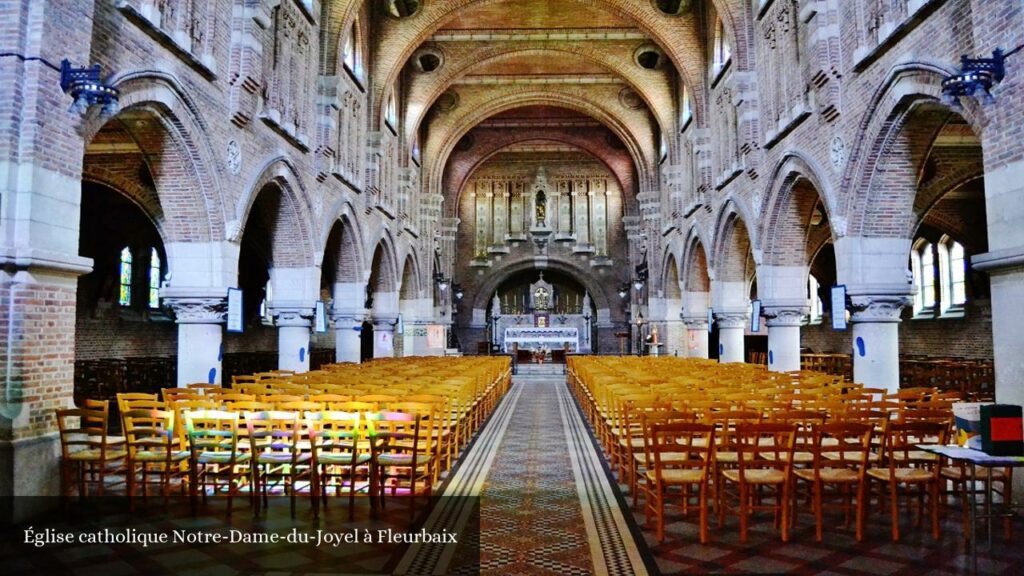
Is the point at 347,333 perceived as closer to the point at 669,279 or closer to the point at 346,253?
the point at 346,253

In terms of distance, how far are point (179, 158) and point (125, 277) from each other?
9.48 meters

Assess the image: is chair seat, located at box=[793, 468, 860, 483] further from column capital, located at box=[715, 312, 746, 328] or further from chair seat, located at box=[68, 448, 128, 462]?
column capital, located at box=[715, 312, 746, 328]

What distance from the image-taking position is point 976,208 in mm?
Answer: 19391

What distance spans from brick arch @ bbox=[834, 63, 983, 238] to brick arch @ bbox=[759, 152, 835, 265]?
9.85ft

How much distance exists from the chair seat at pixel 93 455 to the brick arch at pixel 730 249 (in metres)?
17.2

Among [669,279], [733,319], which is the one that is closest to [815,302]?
[669,279]

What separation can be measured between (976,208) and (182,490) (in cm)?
2120

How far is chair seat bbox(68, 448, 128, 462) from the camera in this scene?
21.8ft

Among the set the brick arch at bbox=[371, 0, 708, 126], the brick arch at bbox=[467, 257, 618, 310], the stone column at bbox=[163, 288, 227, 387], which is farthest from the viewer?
the brick arch at bbox=[467, 257, 618, 310]

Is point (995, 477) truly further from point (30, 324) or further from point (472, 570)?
point (30, 324)

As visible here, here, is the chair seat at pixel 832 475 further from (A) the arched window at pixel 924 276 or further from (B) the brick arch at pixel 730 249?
(A) the arched window at pixel 924 276

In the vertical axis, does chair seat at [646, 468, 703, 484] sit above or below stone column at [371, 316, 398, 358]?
below

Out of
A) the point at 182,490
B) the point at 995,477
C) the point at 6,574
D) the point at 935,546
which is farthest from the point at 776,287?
the point at 6,574

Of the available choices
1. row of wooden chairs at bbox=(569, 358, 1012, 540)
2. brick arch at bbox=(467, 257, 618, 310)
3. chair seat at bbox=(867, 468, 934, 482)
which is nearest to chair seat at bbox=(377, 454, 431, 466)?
row of wooden chairs at bbox=(569, 358, 1012, 540)
